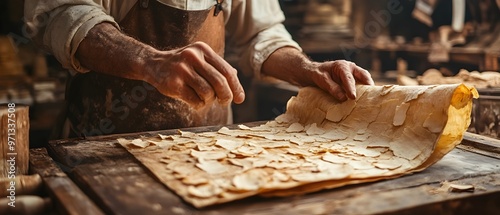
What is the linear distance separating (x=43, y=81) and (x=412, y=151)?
332 centimetres

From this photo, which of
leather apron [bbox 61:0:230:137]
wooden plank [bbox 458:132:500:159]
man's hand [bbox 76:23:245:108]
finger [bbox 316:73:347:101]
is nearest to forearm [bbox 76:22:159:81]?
man's hand [bbox 76:23:245:108]

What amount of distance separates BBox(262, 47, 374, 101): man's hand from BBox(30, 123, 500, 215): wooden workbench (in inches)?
22.2

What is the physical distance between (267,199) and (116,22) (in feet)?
4.30

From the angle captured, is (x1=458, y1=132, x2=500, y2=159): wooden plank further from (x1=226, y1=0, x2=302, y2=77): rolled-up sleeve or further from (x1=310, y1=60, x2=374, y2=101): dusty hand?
(x1=226, y1=0, x2=302, y2=77): rolled-up sleeve

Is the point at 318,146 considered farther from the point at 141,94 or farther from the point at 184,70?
the point at 141,94

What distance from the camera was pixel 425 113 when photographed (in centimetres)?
178

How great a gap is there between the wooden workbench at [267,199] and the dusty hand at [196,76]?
0.90 ft

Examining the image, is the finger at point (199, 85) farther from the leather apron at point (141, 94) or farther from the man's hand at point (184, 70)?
the leather apron at point (141, 94)

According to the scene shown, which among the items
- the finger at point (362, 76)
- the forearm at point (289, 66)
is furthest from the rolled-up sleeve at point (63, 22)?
the finger at point (362, 76)

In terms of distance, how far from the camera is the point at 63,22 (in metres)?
2.05

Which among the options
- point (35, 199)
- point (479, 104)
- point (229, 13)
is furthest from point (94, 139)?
point (479, 104)

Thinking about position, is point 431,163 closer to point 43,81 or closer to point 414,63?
point 43,81

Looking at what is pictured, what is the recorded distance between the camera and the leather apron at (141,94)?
2.41 meters

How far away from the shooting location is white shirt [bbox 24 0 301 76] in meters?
2.02
